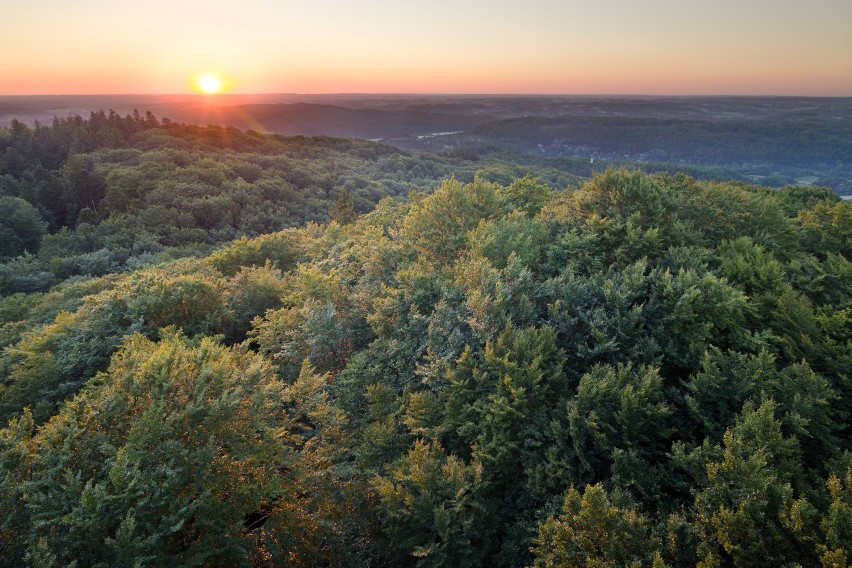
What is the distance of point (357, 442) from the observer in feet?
52.6

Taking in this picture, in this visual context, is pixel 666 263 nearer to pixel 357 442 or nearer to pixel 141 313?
pixel 357 442

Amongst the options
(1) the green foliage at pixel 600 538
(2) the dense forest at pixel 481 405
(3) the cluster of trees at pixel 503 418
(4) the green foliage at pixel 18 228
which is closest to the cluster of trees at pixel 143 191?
(4) the green foliage at pixel 18 228

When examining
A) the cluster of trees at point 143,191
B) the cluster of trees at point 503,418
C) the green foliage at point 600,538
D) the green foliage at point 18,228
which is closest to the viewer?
the green foliage at point 600,538

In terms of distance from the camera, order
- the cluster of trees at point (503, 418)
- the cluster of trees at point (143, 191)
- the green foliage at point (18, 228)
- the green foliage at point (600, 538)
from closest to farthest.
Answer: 1. the green foliage at point (600, 538)
2. the cluster of trees at point (503, 418)
3. the cluster of trees at point (143, 191)
4. the green foliage at point (18, 228)

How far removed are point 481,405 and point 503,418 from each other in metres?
0.94

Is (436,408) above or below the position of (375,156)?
below

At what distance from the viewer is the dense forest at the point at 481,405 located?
9.79m

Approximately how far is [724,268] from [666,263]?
85.8 inches

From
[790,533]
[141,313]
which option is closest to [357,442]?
[790,533]

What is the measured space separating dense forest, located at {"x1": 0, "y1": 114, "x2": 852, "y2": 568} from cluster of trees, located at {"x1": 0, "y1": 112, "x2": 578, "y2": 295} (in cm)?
4187

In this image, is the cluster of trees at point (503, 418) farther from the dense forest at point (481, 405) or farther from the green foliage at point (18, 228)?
the green foliage at point (18, 228)

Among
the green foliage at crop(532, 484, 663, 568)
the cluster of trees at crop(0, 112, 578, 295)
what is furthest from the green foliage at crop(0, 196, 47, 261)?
the green foliage at crop(532, 484, 663, 568)

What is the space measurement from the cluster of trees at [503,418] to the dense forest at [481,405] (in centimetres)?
9

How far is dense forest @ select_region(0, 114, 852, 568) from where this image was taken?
32.1ft
